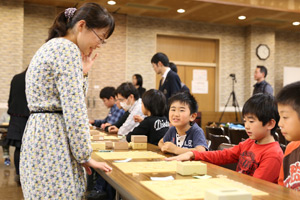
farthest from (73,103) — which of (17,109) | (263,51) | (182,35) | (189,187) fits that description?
(263,51)

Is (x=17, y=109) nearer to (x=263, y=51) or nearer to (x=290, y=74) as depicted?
(x=263, y=51)

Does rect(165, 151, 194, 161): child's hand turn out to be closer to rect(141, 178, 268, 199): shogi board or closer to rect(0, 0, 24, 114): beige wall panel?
rect(141, 178, 268, 199): shogi board

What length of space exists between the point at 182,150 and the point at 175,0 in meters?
6.20

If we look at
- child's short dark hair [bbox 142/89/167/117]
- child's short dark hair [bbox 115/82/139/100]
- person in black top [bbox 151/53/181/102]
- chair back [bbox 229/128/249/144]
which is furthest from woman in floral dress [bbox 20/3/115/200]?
person in black top [bbox 151/53/181/102]

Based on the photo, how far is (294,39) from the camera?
11.0 metres

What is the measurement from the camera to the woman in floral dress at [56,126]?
53.2 inches

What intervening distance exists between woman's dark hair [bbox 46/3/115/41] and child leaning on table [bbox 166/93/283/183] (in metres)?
0.76

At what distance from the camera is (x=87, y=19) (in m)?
1.47

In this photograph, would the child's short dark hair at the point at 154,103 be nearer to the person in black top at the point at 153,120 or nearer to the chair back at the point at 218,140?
the person in black top at the point at 153,120

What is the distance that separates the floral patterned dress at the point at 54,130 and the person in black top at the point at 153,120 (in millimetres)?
1556

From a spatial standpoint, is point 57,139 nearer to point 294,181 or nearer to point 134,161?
point 134,161

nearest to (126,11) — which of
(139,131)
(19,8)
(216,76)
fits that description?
(19,8)

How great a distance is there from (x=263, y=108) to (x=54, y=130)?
1105 millimetres

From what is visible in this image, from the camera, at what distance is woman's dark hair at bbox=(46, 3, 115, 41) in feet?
4.82
